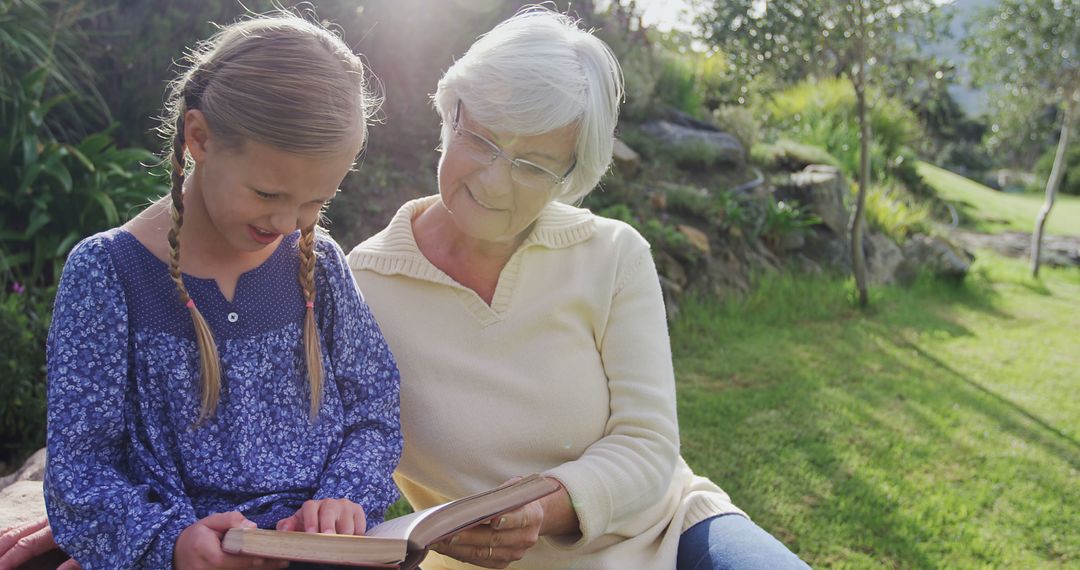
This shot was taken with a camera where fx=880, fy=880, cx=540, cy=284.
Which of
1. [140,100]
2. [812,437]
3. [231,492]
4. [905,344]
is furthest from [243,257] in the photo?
[905,344]

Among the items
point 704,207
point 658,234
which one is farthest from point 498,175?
point 704,207

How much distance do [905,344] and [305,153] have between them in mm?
5573

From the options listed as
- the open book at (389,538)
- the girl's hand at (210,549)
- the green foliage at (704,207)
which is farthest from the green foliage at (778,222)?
the girl's hand at (210,549)

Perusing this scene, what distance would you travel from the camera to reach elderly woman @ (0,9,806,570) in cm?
200

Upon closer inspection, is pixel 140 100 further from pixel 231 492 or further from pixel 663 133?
pixel 663 133

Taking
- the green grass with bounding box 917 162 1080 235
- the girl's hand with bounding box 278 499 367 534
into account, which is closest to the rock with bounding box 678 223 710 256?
the girl's hand with bounding box 278 499 367 534

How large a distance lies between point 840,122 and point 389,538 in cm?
1057

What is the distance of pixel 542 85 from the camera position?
1.98 meters

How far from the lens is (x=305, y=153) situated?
153 cm

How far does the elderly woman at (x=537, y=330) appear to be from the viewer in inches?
78.7

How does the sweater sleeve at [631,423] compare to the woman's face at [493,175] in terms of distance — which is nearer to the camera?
the sweater sleeve at [631,423]

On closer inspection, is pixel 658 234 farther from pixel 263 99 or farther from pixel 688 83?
pixel 263 99

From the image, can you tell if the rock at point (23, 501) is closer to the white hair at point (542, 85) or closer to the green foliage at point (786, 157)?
the white hair at point (542, 85)

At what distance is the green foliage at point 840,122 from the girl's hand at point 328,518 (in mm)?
8911
